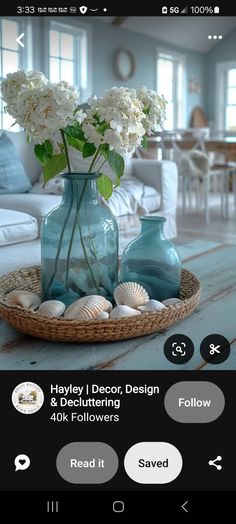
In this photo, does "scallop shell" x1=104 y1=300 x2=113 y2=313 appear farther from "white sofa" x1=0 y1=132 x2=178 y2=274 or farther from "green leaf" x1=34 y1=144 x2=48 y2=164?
"white sofa" x1=0 y1=132 x2=178 y2=274

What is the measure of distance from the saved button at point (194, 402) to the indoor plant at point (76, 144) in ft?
0.91

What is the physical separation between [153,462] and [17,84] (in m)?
0.44

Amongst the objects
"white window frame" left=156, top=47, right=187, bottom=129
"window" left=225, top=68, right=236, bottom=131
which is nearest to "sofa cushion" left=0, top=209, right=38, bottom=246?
"window" left=225, top=68, right=236, bottom=131

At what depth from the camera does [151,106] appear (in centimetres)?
66

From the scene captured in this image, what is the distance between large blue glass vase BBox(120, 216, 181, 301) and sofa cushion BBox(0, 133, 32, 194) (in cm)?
146

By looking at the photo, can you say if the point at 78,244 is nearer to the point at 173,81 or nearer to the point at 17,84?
the point at 17,84

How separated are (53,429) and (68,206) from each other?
333mm

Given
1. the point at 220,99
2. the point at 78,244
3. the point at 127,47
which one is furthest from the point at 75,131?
the point at 220,99

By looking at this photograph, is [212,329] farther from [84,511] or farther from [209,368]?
[84,511]

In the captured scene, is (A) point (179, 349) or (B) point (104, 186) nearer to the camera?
(A) point (179, 349)

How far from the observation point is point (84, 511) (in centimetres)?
39

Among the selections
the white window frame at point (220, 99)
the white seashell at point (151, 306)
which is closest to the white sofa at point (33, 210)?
the white seashell at point (151, 306)

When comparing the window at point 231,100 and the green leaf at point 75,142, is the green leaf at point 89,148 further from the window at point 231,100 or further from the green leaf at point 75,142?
the window at point 231,100

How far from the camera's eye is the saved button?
0.41 metres
